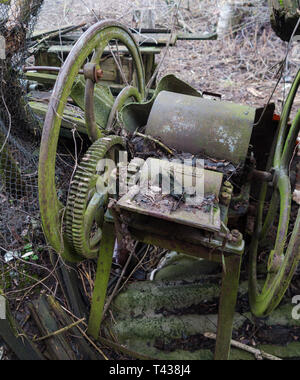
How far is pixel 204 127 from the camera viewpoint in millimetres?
1979

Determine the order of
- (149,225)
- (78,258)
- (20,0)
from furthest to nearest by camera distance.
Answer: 1. (20,0)
2. (78,258)
3. (149,225)

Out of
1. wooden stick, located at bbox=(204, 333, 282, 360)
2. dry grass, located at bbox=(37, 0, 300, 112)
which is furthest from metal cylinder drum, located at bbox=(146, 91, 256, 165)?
dry grass, located at bbox=(37, 0, 300, 112)

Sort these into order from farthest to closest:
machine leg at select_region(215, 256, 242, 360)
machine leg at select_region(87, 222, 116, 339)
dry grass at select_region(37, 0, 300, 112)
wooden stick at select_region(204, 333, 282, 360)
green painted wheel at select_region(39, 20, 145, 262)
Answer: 1. dry grass at select_region(37, 0, 300, 112)
2. wooden stick at select_region(204, 333, 282, 360)
3. machine leg at select_region(87, 222, 116, 339)
4. machine leg at select_region(215, 256, 242, 360)
5. green painted wheel at select_region(39, 20, 145, 262)

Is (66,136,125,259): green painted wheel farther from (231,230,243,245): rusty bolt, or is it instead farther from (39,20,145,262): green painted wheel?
(231,230,243,245): rusty bolt

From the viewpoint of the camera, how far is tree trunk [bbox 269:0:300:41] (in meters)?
1.98

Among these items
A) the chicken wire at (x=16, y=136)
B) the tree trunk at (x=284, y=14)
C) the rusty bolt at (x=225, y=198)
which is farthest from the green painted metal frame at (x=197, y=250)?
the tree trunk at (x=284, y=14)

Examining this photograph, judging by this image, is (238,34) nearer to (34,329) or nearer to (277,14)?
(277,14)

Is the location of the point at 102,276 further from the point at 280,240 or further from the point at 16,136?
the point at 16,136

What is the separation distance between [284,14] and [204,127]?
0.89 meters

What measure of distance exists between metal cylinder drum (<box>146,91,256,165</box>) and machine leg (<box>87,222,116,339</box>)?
678 mm

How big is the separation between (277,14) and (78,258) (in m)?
2.03

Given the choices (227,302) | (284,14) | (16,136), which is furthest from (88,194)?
(284,14)

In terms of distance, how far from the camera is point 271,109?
248 cm

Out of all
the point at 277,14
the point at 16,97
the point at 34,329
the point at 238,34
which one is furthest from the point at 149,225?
the point at 238,34
